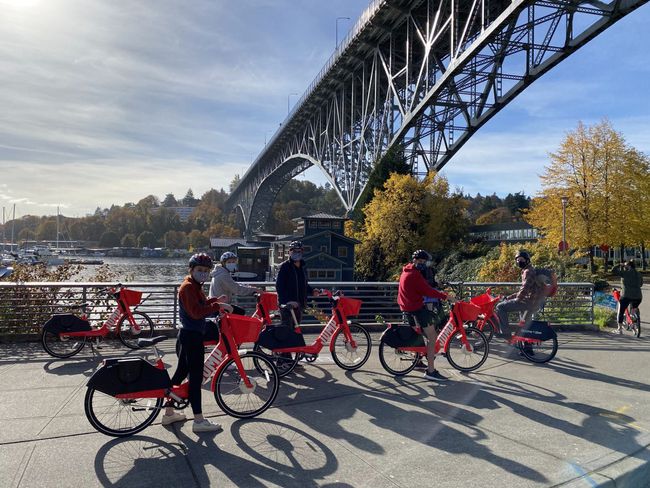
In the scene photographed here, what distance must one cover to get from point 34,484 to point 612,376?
24.5ft

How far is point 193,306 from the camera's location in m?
4.69

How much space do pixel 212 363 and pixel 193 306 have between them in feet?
2.53

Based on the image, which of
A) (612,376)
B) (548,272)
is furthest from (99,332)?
(612,376)

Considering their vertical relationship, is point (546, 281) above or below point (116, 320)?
above

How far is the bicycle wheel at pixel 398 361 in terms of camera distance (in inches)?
280

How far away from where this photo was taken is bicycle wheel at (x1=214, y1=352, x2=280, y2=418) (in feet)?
16.9

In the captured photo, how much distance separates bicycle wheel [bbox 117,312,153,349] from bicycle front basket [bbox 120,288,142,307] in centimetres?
26

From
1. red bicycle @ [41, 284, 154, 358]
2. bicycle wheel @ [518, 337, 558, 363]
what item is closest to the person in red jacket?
bicycle wheel @ [518, 337, 558, 363]

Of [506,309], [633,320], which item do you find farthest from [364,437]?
[633,320]

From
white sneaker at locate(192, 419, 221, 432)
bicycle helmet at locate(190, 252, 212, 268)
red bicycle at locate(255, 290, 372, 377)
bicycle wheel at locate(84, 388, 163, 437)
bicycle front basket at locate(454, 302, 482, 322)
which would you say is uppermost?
bicycle helmet at locate(190, 252, 212, 268)

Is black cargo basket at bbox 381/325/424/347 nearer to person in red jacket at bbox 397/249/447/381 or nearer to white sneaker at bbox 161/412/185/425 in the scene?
person in red jacket at bbox 397/249/447/381

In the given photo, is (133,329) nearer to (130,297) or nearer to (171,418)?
(130,297)

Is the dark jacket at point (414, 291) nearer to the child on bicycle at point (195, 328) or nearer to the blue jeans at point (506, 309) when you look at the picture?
the blue jeans at point (506, 309)

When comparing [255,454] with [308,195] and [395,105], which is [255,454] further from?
[308,195]
